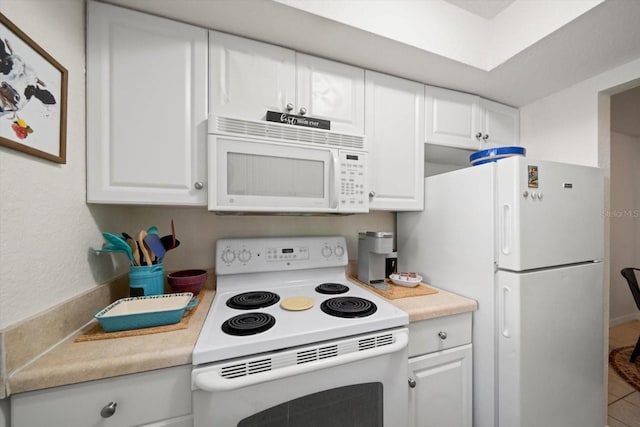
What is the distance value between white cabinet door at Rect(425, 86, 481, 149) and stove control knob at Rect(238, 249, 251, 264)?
127 centimetres

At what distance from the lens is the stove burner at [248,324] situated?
0.79m

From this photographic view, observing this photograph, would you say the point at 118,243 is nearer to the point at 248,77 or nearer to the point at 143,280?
the point at 143,280

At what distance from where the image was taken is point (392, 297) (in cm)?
117

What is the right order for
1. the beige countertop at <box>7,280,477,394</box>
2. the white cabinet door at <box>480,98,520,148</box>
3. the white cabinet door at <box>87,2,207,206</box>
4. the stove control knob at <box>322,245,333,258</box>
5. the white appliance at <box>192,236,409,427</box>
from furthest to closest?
the white cabinet door at <box>480,98,520,148</box>, the stove control knob at <box>322,245,333,258</box>, the white cabinet door at <box>87,2,207,206</box>, the white appliance at <box>192,236,409,427</box>, the beige countertop at <box>7,280,477,394</box>

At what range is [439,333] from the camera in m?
1.07

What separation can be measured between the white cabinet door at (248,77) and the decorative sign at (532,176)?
1112mm

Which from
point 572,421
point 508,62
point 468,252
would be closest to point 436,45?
point 508,62

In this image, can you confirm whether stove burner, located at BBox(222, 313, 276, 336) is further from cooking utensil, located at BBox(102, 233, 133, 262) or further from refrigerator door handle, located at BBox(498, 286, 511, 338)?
refrigerator door handle, located at BBox(498, 286, 511, 338)

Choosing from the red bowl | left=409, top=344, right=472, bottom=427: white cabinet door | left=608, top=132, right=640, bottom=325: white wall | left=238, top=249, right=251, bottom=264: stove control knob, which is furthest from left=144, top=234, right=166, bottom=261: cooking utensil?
left=608, top=132, right=640, bottom=325: white wall

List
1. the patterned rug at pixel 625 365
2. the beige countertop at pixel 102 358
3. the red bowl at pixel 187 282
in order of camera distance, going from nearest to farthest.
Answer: the beige countertop at pixel 102 358 < the red bowl at pixel 187 282 < the patterned rug at pixel 625 365

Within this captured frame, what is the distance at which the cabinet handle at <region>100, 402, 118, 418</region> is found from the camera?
64 centimetres

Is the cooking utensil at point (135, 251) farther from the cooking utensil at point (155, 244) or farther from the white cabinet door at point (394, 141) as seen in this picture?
the white cabinet door at point (394, 141)

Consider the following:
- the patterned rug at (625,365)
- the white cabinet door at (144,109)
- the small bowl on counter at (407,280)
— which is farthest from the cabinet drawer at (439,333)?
the patterned rug at (625,365)

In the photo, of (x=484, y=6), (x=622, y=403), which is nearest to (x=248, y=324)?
(x=484, y=6)
